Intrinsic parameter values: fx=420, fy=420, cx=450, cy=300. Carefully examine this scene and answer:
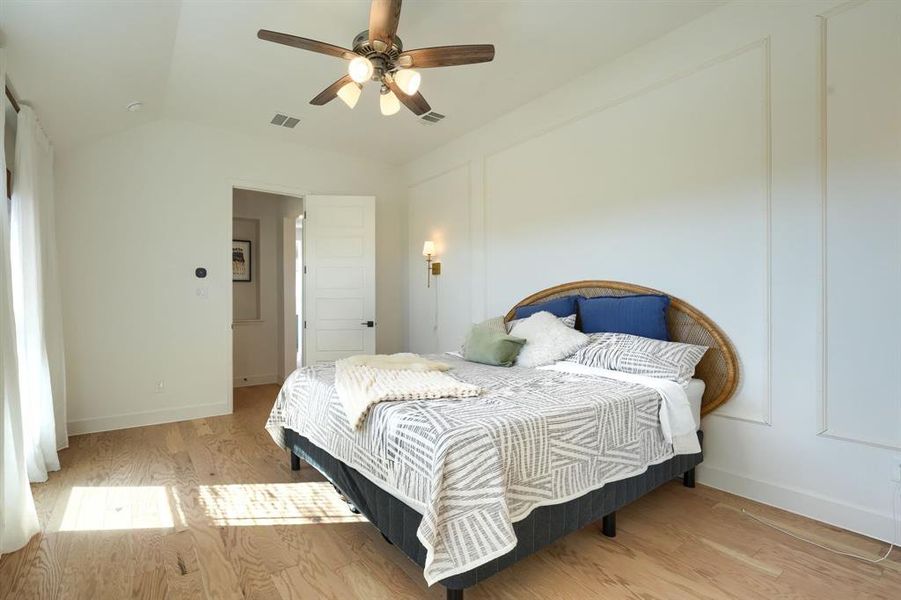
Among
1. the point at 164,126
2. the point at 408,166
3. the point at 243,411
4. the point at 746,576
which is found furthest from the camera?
the point at 408,166

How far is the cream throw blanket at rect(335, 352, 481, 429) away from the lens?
1.90 meters

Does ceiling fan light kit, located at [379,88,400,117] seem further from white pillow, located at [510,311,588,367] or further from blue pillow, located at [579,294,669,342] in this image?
blue pillow, located at [579,294,669,342]

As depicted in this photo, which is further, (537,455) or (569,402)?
(569,402)

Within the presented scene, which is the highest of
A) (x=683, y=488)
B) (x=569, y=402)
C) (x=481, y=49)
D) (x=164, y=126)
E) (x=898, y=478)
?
(x=164, y=126)

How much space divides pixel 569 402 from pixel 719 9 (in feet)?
8.40

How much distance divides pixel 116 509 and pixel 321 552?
1.28 meters

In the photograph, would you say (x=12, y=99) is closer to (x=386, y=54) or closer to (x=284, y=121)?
(x=284, y=121)

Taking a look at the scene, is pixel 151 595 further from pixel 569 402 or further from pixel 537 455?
A: pixel 569 402

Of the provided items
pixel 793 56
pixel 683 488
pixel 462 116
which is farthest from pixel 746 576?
pixel 462 116

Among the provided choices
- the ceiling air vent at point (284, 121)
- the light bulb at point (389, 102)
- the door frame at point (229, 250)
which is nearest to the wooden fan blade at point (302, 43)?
the light bulb at point (389, 102)

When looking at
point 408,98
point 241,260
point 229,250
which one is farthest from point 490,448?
point 241,260

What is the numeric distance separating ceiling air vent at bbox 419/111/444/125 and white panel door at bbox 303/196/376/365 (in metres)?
1.19

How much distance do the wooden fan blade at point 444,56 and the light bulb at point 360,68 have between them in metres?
0.18

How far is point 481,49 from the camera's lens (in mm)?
2152
